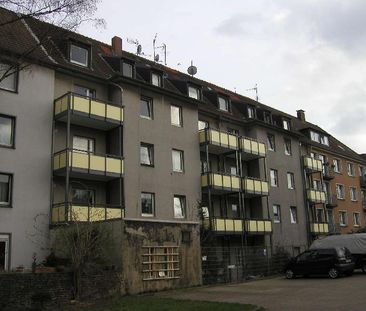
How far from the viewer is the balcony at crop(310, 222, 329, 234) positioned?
42472 millimetres

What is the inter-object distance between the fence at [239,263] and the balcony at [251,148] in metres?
6.74

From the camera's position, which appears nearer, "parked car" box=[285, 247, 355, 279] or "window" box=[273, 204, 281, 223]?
"parked car" box=[285, 247, 355, 279]

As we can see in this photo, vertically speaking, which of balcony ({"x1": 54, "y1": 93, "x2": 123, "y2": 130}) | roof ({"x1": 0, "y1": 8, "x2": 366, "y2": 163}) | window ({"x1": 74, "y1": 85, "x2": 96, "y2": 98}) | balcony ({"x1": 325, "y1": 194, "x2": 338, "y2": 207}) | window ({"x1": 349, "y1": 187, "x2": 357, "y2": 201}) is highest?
roof ({"x1": 0, "y1": 8, "x2": 366, "y2": 163})

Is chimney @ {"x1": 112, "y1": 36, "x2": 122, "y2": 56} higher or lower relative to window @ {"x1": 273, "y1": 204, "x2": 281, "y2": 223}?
higher

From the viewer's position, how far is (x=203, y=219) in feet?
104

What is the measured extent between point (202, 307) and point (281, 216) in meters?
25.3

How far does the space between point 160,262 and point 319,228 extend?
2439cm

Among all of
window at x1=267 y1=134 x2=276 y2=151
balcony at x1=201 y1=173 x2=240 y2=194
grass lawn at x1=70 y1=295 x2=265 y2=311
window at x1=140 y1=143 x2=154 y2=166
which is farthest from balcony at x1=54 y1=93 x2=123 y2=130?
window at x1=267 y1=134 x2=276 y2=151

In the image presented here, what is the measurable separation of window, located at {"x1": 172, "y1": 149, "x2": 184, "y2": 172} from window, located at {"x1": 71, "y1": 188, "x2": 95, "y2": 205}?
19.7 ft

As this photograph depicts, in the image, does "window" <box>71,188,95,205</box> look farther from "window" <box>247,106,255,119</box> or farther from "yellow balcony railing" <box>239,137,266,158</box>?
"window" <box>247,106,255,119</box>

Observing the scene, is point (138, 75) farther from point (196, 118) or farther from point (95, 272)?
point (95, 272)

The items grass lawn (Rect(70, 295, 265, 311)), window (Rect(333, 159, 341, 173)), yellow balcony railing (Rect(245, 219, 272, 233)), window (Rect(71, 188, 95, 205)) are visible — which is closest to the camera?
grass lawn (Rect(70, 295, 265, 311))

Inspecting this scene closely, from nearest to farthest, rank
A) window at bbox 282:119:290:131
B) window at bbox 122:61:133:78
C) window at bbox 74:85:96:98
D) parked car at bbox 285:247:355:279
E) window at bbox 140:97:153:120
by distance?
parked car at bbox 285:247:355:279, window at bbox 74:85:96:98, window at bbox 140:97:153:120, window at bbox 122:61:133:78, window at bbox 282:119:290:131

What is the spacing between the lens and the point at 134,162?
93.4 feet
